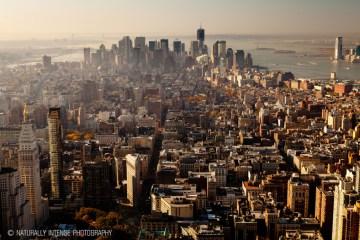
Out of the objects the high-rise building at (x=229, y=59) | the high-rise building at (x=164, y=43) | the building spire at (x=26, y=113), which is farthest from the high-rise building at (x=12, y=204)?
the high-rise building at (x=229, y=59)

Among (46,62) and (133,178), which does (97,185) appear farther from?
(46,62)

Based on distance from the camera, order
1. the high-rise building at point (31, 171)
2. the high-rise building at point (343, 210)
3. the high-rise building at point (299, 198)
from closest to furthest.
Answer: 1. the high-rise building at point (343, 210)
2. the high-rise building at point (31, 171)
3. the high-rise building at point (299, 198)

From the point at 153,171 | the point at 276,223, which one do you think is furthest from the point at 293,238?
the point at 153,171

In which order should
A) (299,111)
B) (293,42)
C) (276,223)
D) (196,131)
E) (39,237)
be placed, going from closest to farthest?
(39,237) < (276,223) < (293,42) < (196,131) < (299,111)

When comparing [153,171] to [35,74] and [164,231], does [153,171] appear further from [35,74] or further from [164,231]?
[35,74]

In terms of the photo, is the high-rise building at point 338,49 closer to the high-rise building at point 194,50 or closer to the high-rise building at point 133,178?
the high-rise building at point 133,178

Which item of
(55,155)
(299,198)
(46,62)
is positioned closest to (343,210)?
(299,198)
